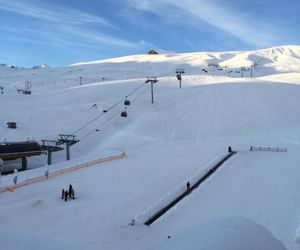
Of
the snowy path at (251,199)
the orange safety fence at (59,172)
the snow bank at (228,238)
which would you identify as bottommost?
the snowy path at (251,199)

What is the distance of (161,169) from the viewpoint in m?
31.5

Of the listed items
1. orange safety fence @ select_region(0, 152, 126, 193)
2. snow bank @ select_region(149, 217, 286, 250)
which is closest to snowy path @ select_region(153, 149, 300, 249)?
snow bank @ select_region(149, 217, 286, 250)

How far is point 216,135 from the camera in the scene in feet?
160

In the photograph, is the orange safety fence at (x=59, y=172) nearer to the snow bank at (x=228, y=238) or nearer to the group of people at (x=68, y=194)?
the group of people at (x=68, y=194)

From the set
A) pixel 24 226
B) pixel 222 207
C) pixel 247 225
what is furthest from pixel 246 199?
pixel 247 225

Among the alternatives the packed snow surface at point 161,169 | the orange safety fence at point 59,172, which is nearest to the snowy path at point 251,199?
the packed snow surface at point 161,169

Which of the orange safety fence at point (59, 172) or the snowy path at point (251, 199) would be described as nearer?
the snowy path at point (251, 199)

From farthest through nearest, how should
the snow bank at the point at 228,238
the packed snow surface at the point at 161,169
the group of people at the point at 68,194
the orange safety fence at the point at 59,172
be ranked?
the orange safety fence at the point at 59,172, the group of people at the point at 68,194, the packed snow surface at the point at 161,169, the snow bank at the point at 228,238

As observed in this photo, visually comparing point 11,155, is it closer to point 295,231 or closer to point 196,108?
point 295,231

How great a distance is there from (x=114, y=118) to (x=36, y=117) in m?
10.3

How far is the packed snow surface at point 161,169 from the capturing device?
55.5ft

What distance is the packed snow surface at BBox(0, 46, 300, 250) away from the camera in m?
16.9

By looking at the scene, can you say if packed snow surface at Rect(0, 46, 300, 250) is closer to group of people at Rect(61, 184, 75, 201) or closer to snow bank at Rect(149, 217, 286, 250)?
snow bank at Rect(149, 217, 286, 250)

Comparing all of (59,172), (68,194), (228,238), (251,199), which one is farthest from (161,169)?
(228,238)
